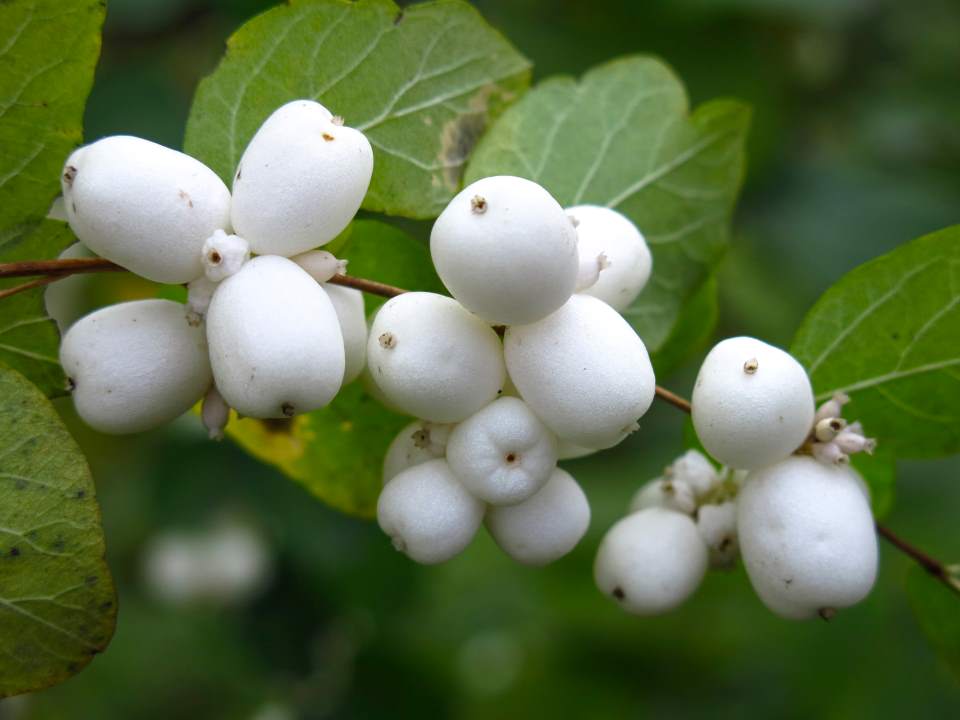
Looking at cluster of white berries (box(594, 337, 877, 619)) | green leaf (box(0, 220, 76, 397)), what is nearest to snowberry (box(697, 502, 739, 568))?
cluster of white berries (box(594, 337, 877, 619))

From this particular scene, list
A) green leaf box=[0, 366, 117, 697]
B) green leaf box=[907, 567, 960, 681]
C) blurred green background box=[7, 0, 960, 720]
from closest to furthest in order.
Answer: green leaf box=[0, 366, 117, 697] → green leaf box=[907, 567, 960, 681] → blurred green background box=[7, 0, 960, 720]

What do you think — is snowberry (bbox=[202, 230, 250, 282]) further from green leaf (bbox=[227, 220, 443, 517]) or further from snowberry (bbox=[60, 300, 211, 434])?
green leaf (bbox=[227, 220, 443, 517])

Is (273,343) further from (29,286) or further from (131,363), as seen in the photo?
(29,286)

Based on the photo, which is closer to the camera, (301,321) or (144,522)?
(301,321)

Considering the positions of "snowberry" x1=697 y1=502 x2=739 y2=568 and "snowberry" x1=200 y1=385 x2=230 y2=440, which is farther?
"snowberry" x1=697 y1=502 x2=739 y2=568

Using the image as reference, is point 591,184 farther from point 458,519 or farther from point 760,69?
point 760,69

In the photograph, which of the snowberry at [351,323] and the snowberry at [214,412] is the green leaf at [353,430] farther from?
the snowberry at [214,412]

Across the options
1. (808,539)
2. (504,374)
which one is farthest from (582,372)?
(808,539)

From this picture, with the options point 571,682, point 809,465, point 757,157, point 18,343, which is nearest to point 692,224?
point 809,465
